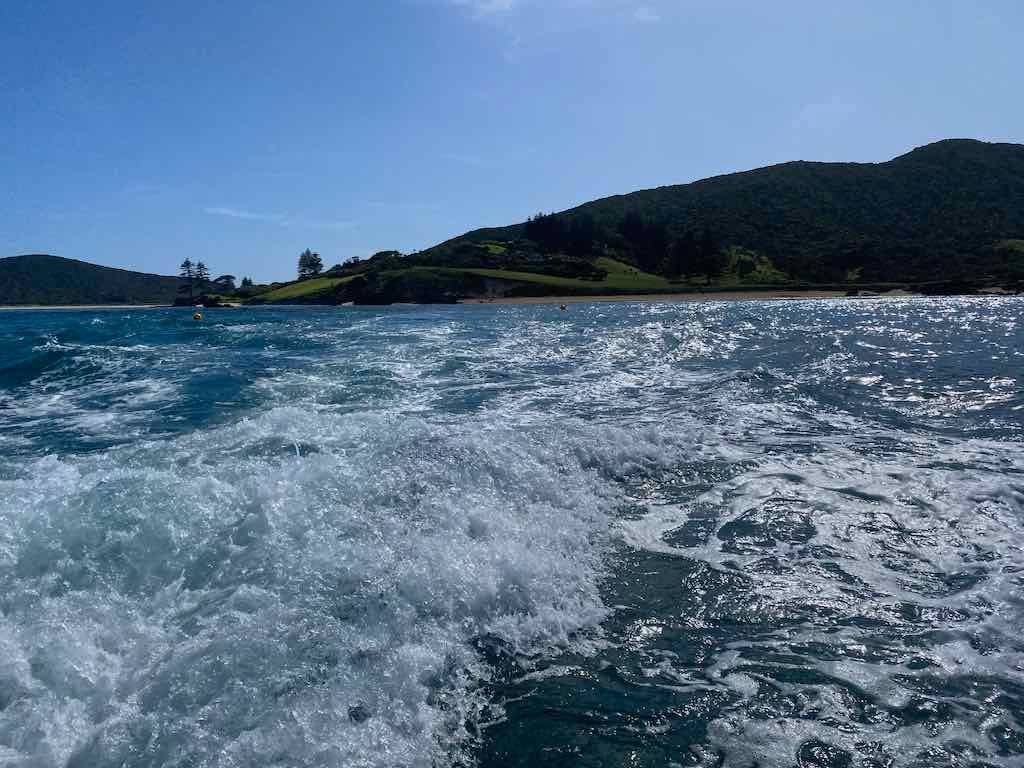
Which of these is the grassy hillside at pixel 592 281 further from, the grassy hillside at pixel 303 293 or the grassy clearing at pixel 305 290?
the grassy clearing at pixel 305 290

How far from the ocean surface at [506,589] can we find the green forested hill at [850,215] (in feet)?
264

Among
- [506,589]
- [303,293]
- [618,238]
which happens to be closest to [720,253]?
[618,238]

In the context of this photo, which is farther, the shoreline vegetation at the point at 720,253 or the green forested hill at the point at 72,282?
the green forested hill at the point at 72,282

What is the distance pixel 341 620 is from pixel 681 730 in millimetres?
2155

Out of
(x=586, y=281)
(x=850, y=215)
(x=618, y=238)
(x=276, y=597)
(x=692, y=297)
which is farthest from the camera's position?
(x=850, y=215)

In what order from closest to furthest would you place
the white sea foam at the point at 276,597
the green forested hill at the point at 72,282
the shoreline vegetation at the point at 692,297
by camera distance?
the white sea foam at the point at 276,597
the shoreline vegetation at the point at 692,297
the green forested hill at the point at 72,282

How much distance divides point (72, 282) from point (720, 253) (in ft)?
489

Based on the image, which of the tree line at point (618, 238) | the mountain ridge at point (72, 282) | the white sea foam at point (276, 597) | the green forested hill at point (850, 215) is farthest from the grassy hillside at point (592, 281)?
the mountain ridge at point (72, 282)

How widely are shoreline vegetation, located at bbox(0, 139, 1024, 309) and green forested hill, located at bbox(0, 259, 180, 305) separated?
475 mm

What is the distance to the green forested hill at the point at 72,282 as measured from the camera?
465ft

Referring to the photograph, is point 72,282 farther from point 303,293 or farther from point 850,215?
point 850,215

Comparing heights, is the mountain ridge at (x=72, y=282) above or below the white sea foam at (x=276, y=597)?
above

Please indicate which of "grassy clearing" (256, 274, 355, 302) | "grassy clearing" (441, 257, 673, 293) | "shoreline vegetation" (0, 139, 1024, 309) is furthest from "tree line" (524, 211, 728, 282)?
"grassy clearing" (256, 274, 355, 302)

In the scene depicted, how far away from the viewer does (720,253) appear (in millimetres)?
89375
